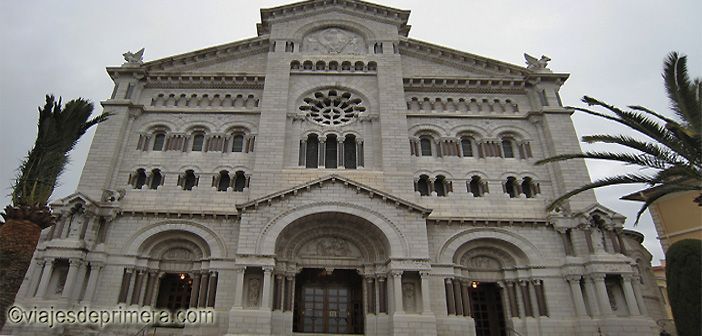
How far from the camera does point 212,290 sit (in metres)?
20.1

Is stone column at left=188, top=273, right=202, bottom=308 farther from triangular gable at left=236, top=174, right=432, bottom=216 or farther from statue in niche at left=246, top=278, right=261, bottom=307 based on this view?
triangular gable at left=236, top=174, right=432, bottom=216

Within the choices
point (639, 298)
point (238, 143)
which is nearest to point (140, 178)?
point (238, 143)

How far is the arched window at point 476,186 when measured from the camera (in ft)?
77.2

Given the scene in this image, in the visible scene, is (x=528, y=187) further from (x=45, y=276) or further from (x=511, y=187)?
(x=45, y=276)

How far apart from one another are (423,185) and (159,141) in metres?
15.7

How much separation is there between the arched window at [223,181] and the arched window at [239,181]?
0.38 metres

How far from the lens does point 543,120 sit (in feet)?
84.2

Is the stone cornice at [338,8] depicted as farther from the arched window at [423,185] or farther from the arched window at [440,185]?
the arched window at [440,185]

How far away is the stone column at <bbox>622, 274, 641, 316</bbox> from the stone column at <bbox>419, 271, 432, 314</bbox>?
9085 millimetres

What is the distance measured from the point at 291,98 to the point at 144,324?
47.3 feet

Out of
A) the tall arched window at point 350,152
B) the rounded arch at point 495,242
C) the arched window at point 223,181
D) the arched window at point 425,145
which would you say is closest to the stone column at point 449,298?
the rounded arch at point 495,242

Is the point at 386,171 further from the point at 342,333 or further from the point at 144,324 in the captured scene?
the point at 144,324

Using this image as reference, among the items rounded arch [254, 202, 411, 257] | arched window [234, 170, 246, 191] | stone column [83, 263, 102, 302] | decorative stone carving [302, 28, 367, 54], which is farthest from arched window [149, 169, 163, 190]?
decorative stone carving [302, 28, 367, 54]

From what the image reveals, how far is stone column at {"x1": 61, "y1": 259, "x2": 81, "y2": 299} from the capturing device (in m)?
19.1
